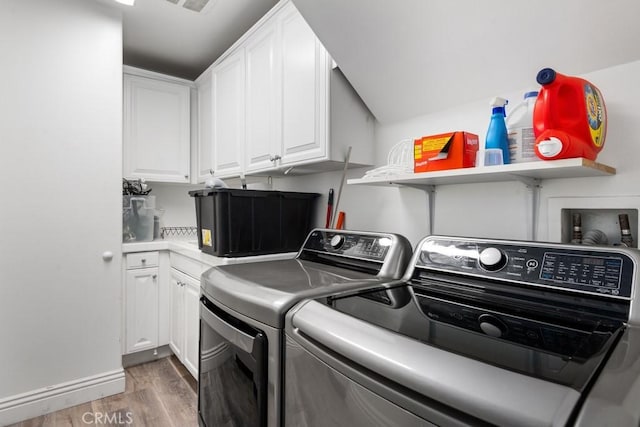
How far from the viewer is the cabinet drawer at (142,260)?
94.6 inches

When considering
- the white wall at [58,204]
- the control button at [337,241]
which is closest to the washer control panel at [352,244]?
the control button at [337,241]

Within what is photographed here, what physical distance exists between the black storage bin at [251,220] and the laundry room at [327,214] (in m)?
0.01

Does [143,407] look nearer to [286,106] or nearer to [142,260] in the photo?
[142,260]

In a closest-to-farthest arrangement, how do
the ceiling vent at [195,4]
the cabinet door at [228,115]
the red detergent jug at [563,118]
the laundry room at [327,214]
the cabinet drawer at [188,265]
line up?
1. the laundry room at [327,214]
2. the red detergent jug at [563,118]
3. the cabinet drawer at [188,265]
4. the ceiling vent at [195,4]
5. the cabinet door at [228,115]

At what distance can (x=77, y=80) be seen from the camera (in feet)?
6.69

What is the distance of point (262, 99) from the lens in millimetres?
2002

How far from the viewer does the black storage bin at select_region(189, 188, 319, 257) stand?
5.76ft

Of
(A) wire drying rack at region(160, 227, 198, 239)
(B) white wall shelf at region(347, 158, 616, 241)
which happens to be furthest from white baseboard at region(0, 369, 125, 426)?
(B) white wall shelf at region(347, 158, 616, 241)

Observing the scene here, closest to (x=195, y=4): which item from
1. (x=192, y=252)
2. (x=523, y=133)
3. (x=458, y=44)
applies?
(x=192, y=252)

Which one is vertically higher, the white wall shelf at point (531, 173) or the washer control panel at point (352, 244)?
the white wall shelf at point (531, 173)

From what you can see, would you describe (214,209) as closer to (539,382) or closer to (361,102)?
(361,102)

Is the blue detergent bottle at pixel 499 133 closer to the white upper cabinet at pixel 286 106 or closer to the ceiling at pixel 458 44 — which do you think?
the ceiling at pixel 458 44

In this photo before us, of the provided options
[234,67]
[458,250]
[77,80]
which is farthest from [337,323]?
[77,80]

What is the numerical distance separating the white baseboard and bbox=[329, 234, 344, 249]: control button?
1759mm
